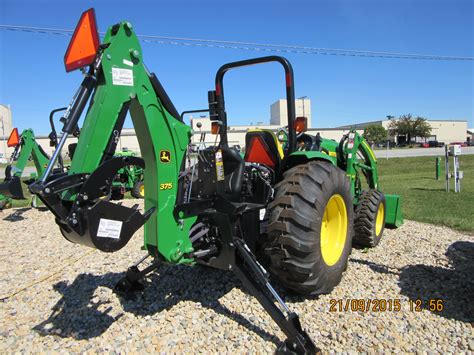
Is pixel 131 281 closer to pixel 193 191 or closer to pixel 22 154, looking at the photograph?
pixel 193 191

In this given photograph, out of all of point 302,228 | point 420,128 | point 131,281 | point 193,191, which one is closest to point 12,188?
point 131,281

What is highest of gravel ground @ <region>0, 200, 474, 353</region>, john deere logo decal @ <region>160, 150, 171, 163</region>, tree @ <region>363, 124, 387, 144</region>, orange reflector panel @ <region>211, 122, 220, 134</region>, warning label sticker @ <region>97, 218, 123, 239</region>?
tree @ <region>363, 124, 387, 144</region>

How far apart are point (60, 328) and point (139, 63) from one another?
8.34 feet

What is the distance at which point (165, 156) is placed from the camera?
310 centimetres

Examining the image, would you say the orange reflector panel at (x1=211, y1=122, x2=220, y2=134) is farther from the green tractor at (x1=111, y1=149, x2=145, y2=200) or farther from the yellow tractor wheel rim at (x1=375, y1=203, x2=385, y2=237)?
the green tractor at (x1=111, y1=149, x2=145, y2=200)

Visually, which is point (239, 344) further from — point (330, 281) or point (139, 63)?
point (139, 63)

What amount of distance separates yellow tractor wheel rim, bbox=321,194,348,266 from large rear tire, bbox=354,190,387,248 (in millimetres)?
1361

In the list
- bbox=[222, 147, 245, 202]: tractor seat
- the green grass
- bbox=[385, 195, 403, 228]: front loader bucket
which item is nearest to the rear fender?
bbox=[222, 147, 245, 202]: tractor seat

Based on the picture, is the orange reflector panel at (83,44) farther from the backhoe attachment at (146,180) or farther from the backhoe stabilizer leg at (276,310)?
the backhoe stabilizer leg at (276,310)

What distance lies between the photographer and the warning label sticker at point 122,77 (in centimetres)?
267

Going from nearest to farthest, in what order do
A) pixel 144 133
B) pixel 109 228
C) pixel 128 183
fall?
pixel 109 228 < pixel 144 133 < pixel 128 183

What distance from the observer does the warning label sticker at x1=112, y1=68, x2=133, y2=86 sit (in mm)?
2670

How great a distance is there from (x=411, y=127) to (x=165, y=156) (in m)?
75.1

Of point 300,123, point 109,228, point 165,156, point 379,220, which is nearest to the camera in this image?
point 109,228
